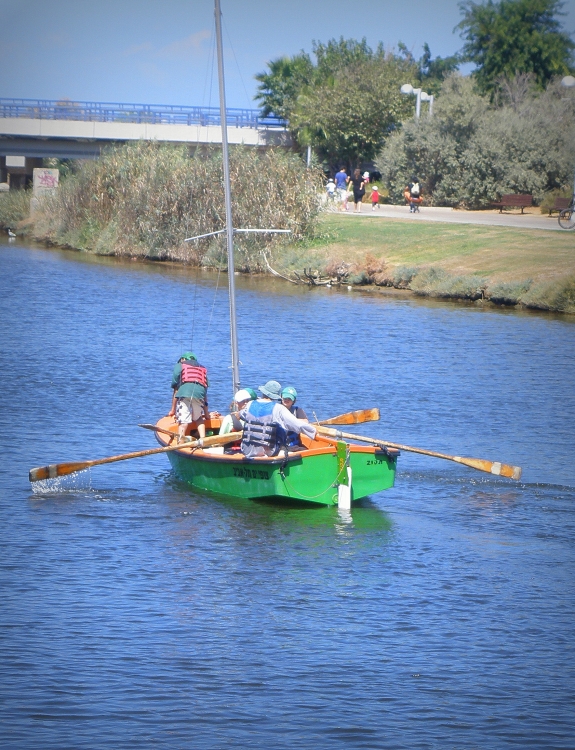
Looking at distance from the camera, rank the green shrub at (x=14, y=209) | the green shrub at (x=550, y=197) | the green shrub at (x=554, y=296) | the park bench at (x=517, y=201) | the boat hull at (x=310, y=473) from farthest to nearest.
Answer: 1. the green shrub at (x=14, y=209)
2. the green shrub at (x=550, y=197)
3. the park bench at (x=517, y=201)
4. the green shrub at (x=554, y=296)
5. the boat hull at (x=310, y=473)

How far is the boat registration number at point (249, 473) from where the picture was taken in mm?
15405

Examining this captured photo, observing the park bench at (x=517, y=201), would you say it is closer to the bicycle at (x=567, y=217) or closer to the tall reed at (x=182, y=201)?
the bicycle at (x=567, y=217)

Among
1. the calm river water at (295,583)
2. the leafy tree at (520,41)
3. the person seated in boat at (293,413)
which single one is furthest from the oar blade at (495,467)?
the leafy tree at (520,41)

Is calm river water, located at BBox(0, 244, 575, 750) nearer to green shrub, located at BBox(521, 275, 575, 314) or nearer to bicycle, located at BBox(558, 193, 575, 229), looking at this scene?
green shrub, located at BBox(521, 275, 575, 314)

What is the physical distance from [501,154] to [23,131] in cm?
2824

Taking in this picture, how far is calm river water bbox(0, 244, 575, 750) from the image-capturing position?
9.90 meters

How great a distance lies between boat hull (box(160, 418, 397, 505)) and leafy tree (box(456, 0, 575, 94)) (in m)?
62.2

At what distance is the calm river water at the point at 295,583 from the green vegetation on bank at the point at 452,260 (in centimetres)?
1053

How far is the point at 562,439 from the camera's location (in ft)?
65.8

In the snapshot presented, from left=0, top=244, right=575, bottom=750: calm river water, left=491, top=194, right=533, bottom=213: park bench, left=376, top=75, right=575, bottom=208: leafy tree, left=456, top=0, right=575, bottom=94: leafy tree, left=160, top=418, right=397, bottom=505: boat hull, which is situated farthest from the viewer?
left=456, top=0, right=575, bottom=94: leafy tree

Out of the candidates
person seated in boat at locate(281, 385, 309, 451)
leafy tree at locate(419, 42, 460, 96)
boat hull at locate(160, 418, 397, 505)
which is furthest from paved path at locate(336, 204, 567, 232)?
leafy tree at locate(419, 42, 460, 96)

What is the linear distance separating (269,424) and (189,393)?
2.20 meters

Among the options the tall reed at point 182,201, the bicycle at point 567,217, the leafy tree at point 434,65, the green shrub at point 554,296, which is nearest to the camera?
the green shrub at point 554,296

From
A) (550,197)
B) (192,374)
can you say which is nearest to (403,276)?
(550,197)
